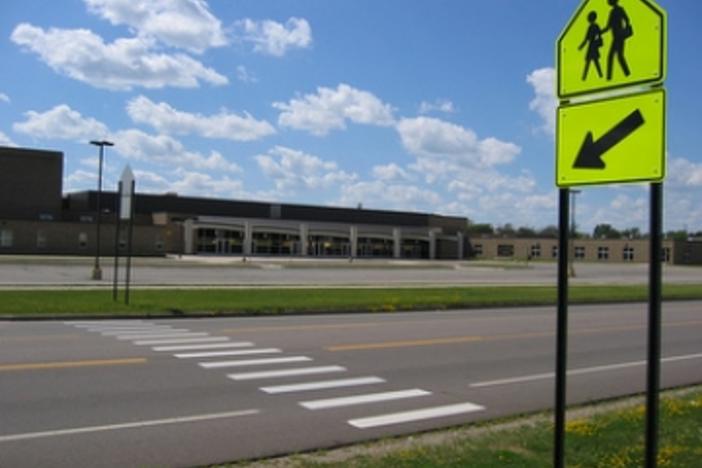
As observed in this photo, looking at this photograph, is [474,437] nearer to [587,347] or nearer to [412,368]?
[412,368]

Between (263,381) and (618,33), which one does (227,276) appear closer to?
(263,381)

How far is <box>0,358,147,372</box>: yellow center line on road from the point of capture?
34.3 ft

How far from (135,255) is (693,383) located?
65.5m

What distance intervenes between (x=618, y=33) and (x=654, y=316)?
1.64 meters

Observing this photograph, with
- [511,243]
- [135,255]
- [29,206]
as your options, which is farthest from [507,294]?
[511,243]

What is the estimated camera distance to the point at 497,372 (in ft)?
37.6

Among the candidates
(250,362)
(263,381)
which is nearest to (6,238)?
(250,362)

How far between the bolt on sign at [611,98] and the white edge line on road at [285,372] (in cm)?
668

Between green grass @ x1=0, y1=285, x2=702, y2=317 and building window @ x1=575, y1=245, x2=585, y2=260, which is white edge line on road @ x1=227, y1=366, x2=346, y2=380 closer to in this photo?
green grass @ x1=0, y1=285, x2=702, y2=317

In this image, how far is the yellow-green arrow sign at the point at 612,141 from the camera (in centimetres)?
403

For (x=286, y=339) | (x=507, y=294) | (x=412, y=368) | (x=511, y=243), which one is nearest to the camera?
(x=412, y=368)

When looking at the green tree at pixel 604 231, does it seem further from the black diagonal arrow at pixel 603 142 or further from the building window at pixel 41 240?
the black diagonal arrow at pixel 603 142

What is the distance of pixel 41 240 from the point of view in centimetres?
6969

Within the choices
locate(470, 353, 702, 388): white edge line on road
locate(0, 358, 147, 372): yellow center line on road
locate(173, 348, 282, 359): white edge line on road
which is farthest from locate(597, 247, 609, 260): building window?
locate(0, 358, 147, 372): yellow center line on road
